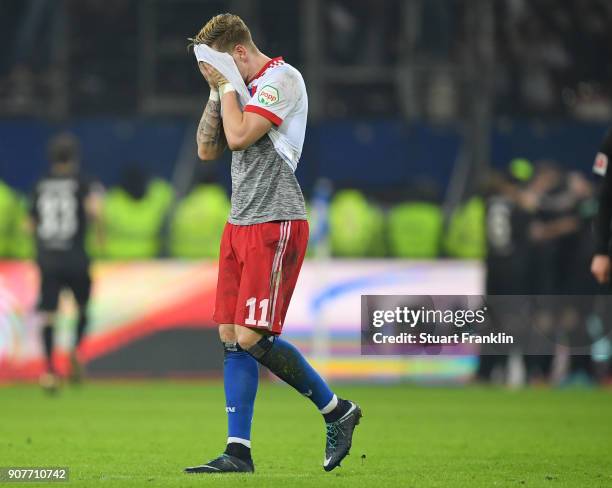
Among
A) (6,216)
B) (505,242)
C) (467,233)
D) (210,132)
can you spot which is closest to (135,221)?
(6,216)

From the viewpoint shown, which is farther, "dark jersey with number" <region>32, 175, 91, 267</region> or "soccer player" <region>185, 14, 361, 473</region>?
"dark jersey with number" <region>32, 175, 91, 267</region>

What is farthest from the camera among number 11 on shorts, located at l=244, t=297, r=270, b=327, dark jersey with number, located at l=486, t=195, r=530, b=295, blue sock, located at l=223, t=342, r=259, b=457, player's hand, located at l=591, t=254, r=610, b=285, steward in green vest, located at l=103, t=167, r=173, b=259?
steward in green vest, located at l=103, t=167, r=173, b=259

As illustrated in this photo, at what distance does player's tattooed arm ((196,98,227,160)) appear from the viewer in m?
6.66

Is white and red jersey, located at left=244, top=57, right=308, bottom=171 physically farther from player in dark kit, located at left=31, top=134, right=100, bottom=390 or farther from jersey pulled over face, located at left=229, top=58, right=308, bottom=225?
player in dark kit, located at left=31, top=134, right=100, bottom=390

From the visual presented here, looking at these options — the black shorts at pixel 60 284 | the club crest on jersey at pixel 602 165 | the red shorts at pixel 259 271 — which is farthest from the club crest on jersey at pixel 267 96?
the black shorts at pixel 60 284

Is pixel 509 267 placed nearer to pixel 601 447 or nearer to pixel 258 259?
pixel 601 447

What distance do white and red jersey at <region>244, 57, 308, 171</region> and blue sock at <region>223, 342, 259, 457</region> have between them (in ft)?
2.69

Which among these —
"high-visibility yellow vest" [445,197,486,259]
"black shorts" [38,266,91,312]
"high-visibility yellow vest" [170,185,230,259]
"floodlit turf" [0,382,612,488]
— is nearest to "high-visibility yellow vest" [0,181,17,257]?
"high-visibility yellow vest" [170,185,230,259]

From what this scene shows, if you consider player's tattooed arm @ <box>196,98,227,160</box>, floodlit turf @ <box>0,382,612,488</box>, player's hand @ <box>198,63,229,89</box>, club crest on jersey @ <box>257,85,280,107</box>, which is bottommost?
floodlit turf @ <box>0,382,612,488</box>

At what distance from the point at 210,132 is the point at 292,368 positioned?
1035mm

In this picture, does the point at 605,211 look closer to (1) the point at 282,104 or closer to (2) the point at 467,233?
(1) the point at 282,104

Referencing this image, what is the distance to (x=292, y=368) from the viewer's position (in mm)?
6645

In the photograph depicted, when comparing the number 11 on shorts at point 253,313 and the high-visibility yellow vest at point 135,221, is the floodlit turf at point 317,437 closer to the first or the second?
the number 11 on shorts at point 253,313

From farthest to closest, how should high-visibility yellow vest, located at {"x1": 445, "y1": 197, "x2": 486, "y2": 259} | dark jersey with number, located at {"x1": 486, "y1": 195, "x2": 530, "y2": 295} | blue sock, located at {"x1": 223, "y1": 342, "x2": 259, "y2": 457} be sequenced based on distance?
1. high-visibility yellow vest, located at {"x1": 445, "y1": 197, "x2": 486, "y2": 259}
2. dark jersey with number, located at {"x1": 486, "y1": 195, "x2": 530, "y2": 295}
3. blue sock, located at {"x1": 223, "y1": 342, "x2": 259, "y2": 457}
